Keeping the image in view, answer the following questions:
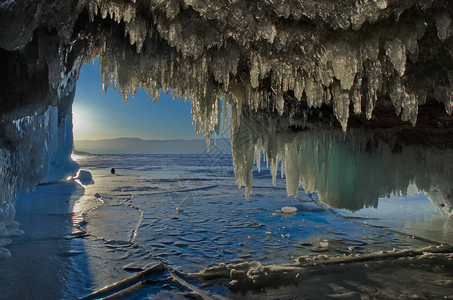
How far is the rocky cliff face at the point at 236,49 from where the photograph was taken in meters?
2.33

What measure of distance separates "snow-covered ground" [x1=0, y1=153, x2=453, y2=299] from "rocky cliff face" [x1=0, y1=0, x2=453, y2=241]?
2.14 metres

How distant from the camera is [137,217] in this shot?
7715mm

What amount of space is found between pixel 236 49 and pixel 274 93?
1.59 meters

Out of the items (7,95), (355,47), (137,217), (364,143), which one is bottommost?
(137,217)

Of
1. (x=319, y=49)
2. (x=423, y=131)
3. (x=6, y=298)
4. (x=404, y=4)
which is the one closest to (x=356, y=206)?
(x=423, y=131)

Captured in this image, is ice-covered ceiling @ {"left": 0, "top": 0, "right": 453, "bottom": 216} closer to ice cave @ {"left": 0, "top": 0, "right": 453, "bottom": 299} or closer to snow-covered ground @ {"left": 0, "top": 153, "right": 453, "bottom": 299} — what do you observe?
ice cave @ {"left": 0, "top": 0, "right": 453, "bottom": 299}

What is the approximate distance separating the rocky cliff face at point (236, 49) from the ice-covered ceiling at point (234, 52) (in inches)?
0.4

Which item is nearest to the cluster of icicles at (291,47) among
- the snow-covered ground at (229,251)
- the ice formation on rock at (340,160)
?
the ice formation on rock at (340,160)

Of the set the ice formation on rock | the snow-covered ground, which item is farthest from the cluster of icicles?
the snow-covered ground

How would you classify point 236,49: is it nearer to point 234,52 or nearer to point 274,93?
point 234,52

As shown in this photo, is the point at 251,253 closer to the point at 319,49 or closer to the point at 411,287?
the point at 411,287

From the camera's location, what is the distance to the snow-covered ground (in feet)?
12.0

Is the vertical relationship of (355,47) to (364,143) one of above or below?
above

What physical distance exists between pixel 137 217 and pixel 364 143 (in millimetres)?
5920
